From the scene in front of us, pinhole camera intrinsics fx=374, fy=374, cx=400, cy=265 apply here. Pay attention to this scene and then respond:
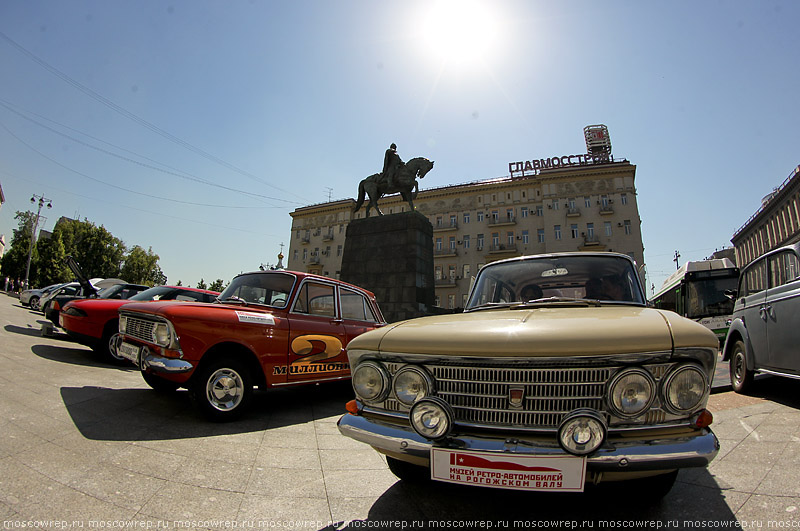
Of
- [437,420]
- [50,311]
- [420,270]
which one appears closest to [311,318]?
[437,420]

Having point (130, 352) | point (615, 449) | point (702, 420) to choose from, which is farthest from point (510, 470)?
point (130, 352)

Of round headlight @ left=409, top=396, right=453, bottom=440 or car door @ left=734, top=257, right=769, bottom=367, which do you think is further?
car door @ left=734, top=257, right=769, bottom=367

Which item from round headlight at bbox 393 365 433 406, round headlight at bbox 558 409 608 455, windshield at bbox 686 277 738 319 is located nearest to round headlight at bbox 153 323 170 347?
round headlight at bbox 393 365 433 406

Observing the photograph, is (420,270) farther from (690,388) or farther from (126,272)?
(126,272)

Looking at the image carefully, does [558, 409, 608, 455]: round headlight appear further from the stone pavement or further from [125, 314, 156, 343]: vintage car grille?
[125, 314, 156, 343]: vintage car grille

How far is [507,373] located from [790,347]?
14.9 ft

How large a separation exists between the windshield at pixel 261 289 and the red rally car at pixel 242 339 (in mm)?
13

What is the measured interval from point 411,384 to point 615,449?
96 cm

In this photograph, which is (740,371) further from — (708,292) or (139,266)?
(139,266)

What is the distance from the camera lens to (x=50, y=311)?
977cm

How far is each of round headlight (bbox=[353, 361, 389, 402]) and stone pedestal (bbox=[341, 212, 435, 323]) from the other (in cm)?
1197

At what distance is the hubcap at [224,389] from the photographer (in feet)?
12.7

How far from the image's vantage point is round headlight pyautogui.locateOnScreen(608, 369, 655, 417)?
1.66 metres

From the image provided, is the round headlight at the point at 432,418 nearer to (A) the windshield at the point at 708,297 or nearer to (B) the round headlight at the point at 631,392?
(B) the round headlight at the point at 631,392
